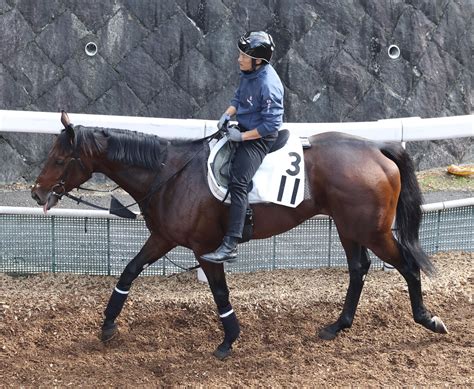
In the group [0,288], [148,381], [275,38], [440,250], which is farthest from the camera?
[275,38]

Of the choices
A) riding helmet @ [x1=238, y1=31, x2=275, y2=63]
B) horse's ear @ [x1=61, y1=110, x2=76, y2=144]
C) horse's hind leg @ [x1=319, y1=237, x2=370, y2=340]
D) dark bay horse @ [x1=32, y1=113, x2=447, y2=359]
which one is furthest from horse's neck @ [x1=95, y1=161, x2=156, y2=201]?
horse's hind leg @ [x1=319, y1=237, x2=370, y2=340]

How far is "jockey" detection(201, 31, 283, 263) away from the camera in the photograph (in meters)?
5.35

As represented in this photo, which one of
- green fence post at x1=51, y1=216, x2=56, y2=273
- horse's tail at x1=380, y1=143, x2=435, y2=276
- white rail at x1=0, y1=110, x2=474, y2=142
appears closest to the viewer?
horse's tail at x1=380, y1=143, x2=435, y2=276

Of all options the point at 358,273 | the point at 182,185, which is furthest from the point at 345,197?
the point at 182,185

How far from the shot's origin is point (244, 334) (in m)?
6.05

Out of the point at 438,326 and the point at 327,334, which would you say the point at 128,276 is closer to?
the point at 327,334

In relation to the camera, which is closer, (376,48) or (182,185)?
(182,185)

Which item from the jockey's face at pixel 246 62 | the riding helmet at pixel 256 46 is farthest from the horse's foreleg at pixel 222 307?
the riding helmet at pixel 256 46

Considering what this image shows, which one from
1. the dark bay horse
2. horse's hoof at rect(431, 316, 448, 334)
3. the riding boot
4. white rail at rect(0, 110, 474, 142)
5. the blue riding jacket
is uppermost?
the blue riding jacket

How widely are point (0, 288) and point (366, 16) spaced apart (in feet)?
17.2

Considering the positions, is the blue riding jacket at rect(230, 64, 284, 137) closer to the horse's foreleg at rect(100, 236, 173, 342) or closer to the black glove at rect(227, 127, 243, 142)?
the black glove at rect(227, 127, 243, 142)

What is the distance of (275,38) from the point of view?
9.15 meters

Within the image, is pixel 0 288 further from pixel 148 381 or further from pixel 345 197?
pixel 345 197

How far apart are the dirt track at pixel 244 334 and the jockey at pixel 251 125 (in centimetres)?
84
